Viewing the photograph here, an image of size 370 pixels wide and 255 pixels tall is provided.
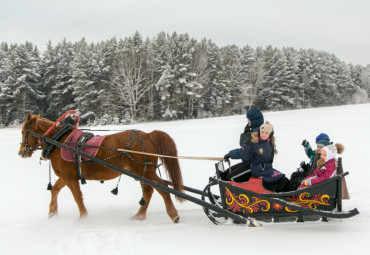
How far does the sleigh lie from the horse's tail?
0.84 m

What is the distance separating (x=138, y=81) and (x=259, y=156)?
96.2ft

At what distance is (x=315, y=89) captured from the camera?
4831 cm

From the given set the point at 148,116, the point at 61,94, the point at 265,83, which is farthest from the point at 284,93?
the point at 61,94

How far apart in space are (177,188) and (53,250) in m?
2.02

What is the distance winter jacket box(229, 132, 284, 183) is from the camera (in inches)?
160

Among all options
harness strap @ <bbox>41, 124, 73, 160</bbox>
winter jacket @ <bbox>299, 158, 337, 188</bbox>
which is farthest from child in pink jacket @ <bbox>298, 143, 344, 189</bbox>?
harness strap @ <bbox>41, 124, 73, 160</bbox>

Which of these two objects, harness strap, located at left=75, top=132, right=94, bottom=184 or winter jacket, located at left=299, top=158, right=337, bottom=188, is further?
harness strap, located at left=75, top=132, right=94, bottom=184

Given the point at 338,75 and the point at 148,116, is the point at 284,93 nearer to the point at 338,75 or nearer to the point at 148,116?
the point at 338,75

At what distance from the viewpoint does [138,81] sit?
32156mm

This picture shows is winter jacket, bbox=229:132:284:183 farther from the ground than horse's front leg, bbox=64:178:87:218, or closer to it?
farther from the ground

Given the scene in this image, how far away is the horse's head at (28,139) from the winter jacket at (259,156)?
3654 mm

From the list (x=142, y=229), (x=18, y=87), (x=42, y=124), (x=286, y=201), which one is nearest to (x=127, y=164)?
(x=142, y=229)

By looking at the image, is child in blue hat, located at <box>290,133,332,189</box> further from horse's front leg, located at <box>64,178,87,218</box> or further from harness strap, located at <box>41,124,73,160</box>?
harness strap, located at <box>41,124,73,160</box>

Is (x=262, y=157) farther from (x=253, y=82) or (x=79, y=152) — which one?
(x=253, y=82)
